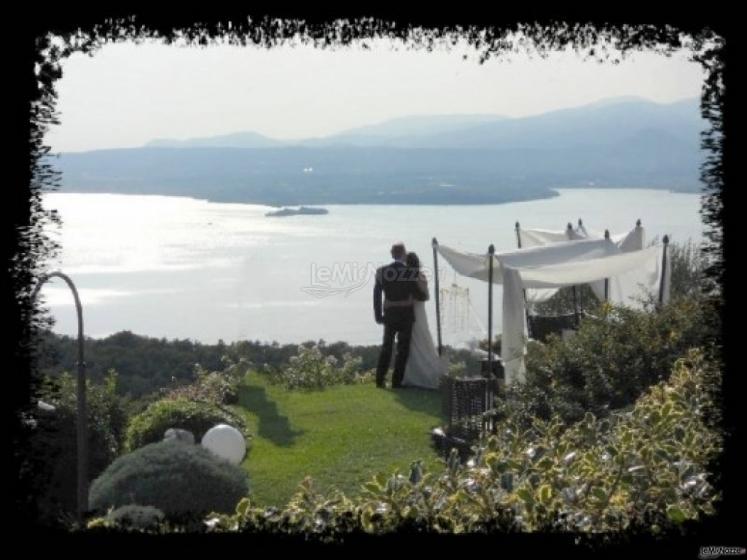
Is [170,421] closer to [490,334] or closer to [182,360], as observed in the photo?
[490,334]

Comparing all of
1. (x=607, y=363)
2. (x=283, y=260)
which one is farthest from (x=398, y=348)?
(x=607, y=363)

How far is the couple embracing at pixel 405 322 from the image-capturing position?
12.8 metres

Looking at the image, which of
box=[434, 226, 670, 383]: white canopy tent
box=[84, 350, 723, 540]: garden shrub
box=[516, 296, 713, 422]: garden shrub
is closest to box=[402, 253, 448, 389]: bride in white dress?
box=[434, 226, 670, 383]: white canopy tent

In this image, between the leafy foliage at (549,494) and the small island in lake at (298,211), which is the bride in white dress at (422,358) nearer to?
the small island in lake at (298,211)

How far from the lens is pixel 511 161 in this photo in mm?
13648

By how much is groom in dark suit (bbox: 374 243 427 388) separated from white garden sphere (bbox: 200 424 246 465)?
4.14m

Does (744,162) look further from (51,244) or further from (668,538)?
(51,244)

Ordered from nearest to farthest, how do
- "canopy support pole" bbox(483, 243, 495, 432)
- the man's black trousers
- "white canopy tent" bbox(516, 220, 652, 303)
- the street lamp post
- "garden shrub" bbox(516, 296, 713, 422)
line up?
the street lamp post
"garden shrub" bbox(516, 296, 713, 422)
"canopy support pole" bbox(483, 243, 495, 432)
the man's black trousers
"white canopy tent" bbox(516, 220, 652, 303)

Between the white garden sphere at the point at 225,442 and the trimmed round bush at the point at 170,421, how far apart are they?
4.55 ft

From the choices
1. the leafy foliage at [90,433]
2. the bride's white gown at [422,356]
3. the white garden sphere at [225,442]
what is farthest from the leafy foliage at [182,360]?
the white garden sphere at [225,442]

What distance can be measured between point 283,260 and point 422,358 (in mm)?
2784

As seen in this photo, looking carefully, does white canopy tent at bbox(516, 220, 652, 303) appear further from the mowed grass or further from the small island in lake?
the small island in lake

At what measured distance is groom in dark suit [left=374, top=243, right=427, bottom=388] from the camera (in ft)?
41.7

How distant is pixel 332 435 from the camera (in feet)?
35.0
